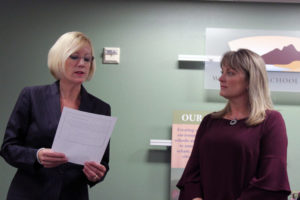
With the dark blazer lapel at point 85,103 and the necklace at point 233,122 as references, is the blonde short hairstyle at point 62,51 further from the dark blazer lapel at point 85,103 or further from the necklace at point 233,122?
the necklace at point 233,122

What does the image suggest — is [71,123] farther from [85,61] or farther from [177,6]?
[177,6]

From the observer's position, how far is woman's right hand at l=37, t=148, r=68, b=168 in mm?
1373

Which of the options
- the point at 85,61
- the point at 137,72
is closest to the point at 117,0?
the point at 137,72

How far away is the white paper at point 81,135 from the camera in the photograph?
4.59 ft

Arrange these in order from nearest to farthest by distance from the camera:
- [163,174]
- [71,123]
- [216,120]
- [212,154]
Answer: [71,123] → [212,154] → [216,120] → [163,174]

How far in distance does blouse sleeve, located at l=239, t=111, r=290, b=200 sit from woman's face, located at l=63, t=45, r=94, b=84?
2.72 feet

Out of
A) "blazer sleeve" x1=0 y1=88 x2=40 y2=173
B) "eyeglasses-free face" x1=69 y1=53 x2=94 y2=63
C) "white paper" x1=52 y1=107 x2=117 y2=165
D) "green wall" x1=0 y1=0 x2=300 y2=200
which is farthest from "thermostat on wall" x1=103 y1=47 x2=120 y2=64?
"white paper" x1=52 y1=107 x2=117 y2=165

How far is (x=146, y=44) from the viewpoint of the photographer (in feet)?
10.1

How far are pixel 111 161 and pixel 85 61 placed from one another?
157cm

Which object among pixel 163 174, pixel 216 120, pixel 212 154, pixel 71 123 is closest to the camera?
pixel 71 123

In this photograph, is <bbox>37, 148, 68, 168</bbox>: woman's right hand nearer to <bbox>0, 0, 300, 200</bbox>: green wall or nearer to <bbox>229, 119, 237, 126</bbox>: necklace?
<bbox>229, 119, 237, 126</bbox>: necklace

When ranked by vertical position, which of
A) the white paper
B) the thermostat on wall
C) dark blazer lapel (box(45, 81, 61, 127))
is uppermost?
the thermostat on wall

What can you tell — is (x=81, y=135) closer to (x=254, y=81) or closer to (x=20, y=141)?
(x=20, y=141)

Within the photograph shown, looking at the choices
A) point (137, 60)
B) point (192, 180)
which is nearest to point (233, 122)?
point (192, 180)
